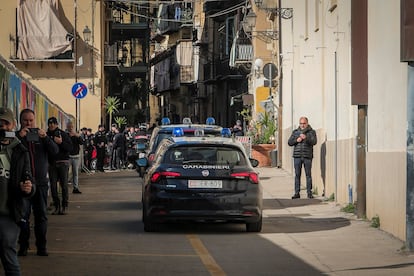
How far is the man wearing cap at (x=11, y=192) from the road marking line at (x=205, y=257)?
354 cm

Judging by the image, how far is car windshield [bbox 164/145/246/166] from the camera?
51.5 ft

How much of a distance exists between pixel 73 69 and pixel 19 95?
30.0 meters

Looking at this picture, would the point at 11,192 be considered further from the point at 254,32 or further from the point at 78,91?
the point at 254,32

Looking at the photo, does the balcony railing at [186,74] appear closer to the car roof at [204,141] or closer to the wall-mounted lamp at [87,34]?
the wall-mounted lamp at [87,34]

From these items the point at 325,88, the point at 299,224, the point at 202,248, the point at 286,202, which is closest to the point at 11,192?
the point at 202,248

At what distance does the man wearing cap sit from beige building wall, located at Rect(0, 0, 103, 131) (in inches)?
1546

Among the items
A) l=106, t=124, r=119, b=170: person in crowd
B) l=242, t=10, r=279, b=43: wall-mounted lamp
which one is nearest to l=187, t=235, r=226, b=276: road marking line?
l=242, t=10, r=279, b=43: wall-mounted lamp

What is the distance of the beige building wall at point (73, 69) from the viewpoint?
47406mm

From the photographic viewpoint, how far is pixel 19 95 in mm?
18078

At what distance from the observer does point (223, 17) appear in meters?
62.8

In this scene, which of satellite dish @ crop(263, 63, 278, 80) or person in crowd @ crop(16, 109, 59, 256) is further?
satellite dish @ crop(263, 63, 278, 80)

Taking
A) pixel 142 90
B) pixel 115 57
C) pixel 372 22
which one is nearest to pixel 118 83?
pixel 142 90

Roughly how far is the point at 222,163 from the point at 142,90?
210 feet

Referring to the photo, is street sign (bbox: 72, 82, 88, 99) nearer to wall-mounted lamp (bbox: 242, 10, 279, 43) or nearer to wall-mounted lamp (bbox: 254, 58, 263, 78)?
wall-mounted lamp (bbox: 242, 10, 279, 43)
